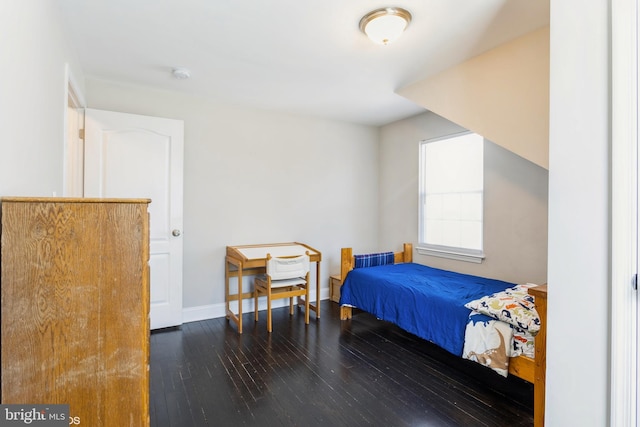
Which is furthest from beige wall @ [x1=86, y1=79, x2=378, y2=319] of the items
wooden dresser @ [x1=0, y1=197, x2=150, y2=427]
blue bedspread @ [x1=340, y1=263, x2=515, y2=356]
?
wooden dresser @ [x1=0, y1=197, x2=150, y2=427]

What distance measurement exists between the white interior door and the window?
292 cm

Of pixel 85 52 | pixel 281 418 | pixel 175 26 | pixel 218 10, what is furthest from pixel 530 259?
pixel 85 52

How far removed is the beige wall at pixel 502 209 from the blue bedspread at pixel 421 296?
27 centimetres

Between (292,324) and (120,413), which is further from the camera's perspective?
(292,324)

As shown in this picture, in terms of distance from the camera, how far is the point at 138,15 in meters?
2.06

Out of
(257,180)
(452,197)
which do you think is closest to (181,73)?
(257,180)

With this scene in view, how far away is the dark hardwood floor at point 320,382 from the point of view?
1933mm

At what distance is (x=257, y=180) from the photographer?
3908 mm

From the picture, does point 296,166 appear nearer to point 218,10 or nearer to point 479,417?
point 218,10

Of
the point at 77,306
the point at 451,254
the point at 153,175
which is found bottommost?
the point at 451,254

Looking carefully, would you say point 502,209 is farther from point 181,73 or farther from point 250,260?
point 181,73

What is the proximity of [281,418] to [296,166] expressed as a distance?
291cm
